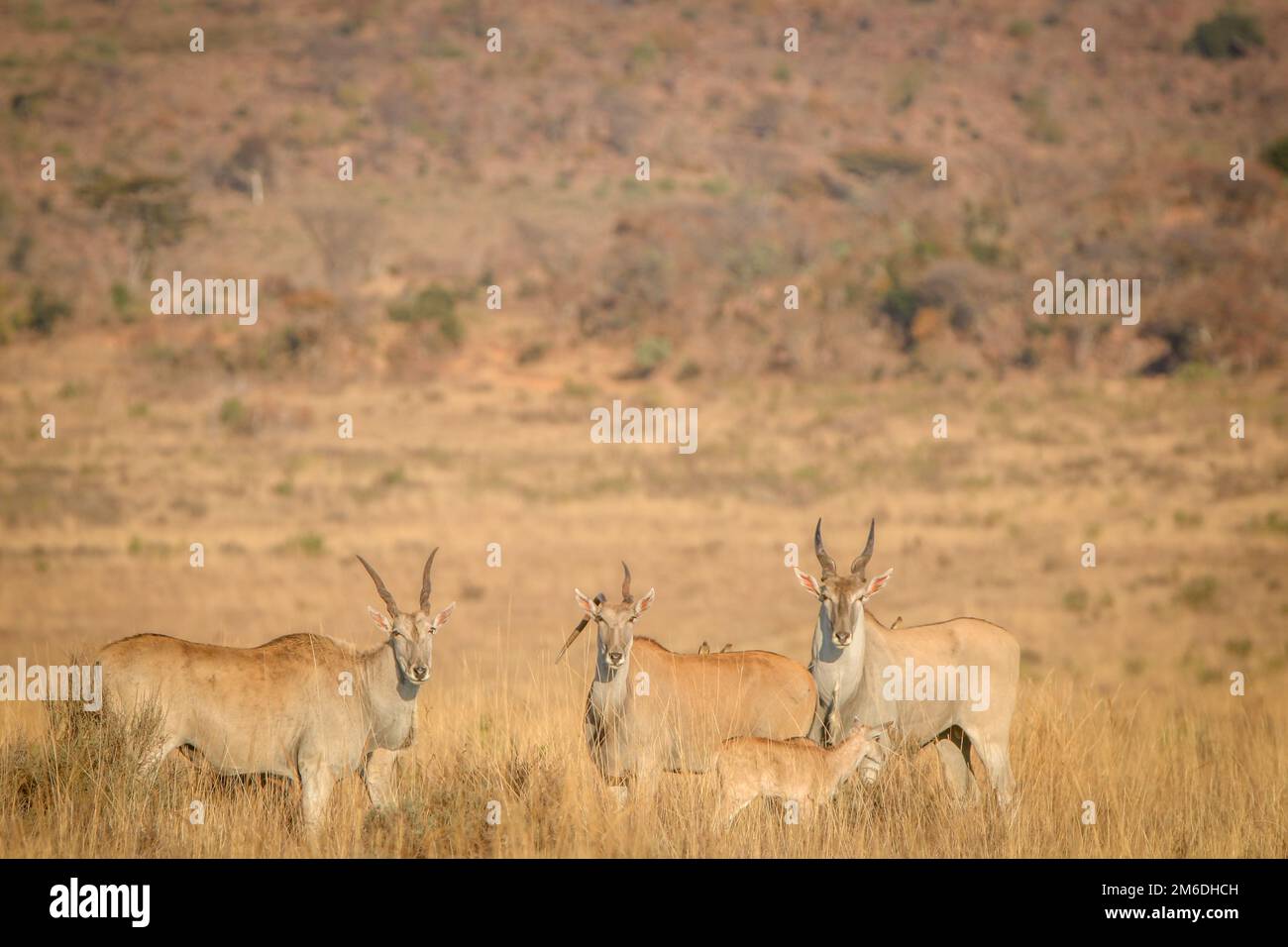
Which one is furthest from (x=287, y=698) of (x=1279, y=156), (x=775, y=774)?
(x=1279, y=156)

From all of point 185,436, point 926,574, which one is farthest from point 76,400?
point 926,574

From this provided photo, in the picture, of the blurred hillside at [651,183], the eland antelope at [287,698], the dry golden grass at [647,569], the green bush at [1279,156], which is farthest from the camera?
the green bush at [1279,156]

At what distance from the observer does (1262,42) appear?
79750mm

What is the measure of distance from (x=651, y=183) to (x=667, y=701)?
6159 centimetres

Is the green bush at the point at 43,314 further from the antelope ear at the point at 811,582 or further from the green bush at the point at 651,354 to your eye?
the antelope ear at the point at 811,582

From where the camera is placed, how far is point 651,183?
68812 mm

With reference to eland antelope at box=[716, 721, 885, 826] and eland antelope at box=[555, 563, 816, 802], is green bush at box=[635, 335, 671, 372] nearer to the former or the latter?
eland antelope at box=[555, 563, 816, 802]

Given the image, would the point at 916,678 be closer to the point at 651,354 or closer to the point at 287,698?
the point at 287,698

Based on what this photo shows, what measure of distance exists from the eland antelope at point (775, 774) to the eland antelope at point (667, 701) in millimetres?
381

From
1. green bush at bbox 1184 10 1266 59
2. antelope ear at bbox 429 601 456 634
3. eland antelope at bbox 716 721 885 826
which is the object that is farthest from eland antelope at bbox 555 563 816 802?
green bush at bbox 1184 10 1266 59

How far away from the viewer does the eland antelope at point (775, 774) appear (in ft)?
26.6

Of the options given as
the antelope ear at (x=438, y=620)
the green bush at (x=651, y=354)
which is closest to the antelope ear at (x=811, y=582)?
the antelope ear at (x=438, y=620)

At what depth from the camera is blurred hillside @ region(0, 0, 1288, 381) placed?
4684 centimetres

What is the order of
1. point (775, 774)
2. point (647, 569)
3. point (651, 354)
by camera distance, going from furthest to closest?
point (651, 354) → point (647, 569) → point (775, 774)
